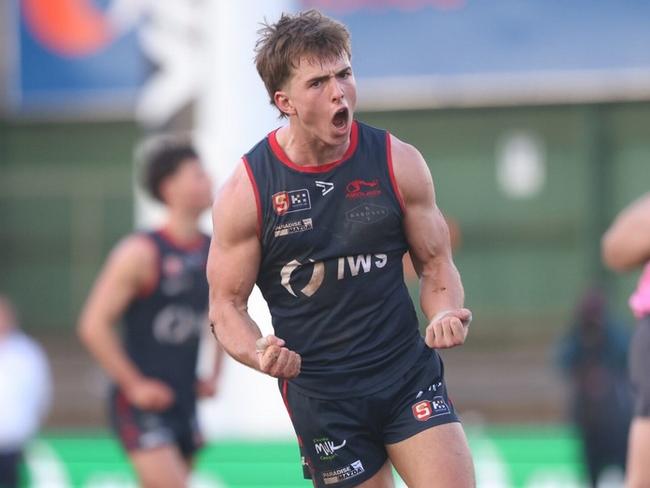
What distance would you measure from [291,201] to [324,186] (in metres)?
0.14

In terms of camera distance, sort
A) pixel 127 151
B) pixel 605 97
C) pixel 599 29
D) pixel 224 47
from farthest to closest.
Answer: pixel 127 151, pixel 605 97, pixel 599 29, pixel 224 47

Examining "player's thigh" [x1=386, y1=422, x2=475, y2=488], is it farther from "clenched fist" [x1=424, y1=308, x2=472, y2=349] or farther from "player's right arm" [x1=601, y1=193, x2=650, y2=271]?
"player's right arm" [x1=601, y1=193, x2=650, y2=271]

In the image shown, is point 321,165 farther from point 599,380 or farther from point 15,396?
point 15,396

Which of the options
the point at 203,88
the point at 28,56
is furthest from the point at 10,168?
the point at 203,88

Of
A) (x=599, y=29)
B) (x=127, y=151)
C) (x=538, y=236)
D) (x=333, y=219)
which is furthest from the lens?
(x=127, y=151)

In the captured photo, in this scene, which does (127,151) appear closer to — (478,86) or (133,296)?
(478,86)

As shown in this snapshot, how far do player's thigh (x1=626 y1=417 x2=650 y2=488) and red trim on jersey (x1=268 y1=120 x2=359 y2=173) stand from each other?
1887mm

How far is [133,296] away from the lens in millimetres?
7934

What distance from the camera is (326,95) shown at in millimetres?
5090

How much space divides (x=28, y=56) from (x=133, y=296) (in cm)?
1074

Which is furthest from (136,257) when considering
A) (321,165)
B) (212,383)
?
(321,165)

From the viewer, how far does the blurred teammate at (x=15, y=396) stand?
1127 centimetres

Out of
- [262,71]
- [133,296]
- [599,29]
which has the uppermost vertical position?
[599,29]

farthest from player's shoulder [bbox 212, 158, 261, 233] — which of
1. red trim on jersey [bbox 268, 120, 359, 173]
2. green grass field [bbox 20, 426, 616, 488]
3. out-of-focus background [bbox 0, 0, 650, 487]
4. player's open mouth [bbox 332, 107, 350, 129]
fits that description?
out-of-focus background [bbox 0, 0, 650, 487]
